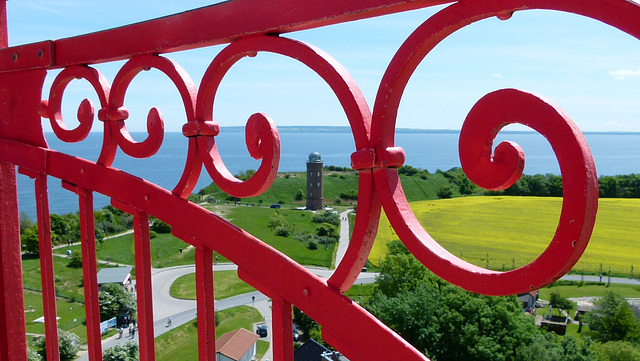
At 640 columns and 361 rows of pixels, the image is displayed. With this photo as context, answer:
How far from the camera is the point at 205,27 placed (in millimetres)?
981

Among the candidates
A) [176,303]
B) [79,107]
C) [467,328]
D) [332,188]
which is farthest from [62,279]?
[79,107]

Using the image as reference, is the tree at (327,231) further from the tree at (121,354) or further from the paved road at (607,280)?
the tree at (121,354)

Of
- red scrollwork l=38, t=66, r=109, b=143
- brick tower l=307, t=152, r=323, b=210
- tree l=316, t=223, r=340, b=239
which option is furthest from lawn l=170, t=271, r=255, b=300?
red scrollwork l=38, t=66, r=109, b=143

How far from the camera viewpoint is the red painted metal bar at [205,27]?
0.77 metres

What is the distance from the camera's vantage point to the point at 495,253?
27922 mm

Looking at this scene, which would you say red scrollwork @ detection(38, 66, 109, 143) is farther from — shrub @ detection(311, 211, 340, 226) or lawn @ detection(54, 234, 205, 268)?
shrub @ detection(311, 211, 340, 226)

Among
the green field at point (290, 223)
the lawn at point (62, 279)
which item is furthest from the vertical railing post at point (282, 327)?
the green field at point (290, 223)

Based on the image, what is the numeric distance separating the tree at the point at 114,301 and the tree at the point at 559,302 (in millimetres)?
18132

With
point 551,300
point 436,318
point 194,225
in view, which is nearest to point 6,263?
point 194,225

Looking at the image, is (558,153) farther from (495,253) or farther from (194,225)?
(495,253)

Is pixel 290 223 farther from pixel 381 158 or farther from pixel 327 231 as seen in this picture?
pixel 381 158

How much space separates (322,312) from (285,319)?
0.37 ft

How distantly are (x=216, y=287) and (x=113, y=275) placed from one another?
4674 millimetres

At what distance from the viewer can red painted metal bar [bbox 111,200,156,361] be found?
1204 millimetres
